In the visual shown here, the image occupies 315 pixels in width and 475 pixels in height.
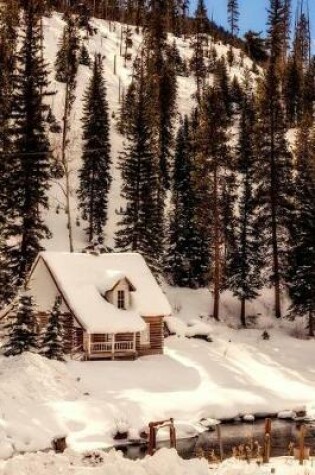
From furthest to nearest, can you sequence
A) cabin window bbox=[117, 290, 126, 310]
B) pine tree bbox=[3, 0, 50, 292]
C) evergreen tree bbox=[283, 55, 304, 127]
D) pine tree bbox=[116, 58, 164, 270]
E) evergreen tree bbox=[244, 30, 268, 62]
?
evergreen tree bbox=[244, 30, 268, 62] → evergreen tree bbox=[283, 55, 304, 127] → pine tree bbox=[116, 58, 164, 270] → pine tree bbox=[3, 0, 50, 292] → cabin window bbox=[117, 290, 126, 310]

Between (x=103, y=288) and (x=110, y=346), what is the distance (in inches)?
133

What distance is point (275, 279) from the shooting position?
145 ft

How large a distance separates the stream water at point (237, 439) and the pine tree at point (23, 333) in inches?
364

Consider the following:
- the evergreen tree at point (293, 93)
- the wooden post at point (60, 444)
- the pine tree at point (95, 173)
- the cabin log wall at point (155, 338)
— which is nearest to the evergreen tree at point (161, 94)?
the pine tree at point (95, 173)

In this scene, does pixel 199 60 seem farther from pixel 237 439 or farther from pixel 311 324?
pixel 237 439

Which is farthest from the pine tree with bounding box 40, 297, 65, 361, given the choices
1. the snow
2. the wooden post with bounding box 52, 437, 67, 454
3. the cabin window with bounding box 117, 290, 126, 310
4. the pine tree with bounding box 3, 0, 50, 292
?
the wooden post with bounding box 52, 437, 67, 454

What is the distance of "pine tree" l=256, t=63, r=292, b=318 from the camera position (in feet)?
148

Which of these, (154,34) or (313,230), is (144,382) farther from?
(154,34)

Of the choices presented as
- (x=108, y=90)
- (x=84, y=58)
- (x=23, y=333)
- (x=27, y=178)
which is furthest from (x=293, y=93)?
(x=23, y=333)

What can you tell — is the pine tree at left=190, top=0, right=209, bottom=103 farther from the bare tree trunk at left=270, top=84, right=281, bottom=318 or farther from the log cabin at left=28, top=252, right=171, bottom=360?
the log cabin at left=28, top=252, right=171, bottom=360

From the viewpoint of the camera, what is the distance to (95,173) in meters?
56.8

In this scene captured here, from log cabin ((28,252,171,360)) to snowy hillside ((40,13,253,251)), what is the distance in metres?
13.0

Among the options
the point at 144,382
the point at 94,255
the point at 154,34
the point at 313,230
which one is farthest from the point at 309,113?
the point at 144,382

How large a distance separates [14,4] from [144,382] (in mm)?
60486
